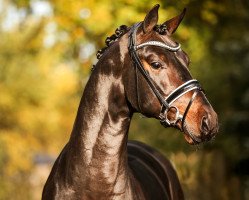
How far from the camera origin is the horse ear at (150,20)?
4922mm

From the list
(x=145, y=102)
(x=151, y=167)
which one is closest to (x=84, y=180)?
(x=145, y=102)

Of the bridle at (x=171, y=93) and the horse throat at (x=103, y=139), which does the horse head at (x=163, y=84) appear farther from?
the horse throat at (x=103, y=139)

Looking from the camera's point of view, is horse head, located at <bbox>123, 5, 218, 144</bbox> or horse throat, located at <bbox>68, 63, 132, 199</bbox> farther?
horse throat, located at <bbox>68, 63, 132, 199</bbox>

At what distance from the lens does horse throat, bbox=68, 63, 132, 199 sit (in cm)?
509

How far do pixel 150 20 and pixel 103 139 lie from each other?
890 mm

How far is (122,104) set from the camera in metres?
5.12

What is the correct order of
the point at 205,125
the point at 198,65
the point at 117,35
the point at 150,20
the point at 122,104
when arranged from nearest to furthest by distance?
1. the point at 205,125
2. the point at 150,20
3. the point at 122,104
4. the point at 117,35
5. the point at 198,65

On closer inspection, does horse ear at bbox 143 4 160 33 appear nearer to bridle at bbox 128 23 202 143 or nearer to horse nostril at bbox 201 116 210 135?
bridle at bbox 128 23 202 143

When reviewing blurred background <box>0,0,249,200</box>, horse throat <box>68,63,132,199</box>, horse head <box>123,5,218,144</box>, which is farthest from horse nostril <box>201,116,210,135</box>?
blurred background <box>0,0,249,200</box>

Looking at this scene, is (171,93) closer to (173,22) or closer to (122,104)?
(122,104)

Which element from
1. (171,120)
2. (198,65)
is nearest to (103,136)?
(171,120)

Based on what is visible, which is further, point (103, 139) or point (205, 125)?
point (103, 139)

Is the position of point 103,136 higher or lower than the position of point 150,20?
lower

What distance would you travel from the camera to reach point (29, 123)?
31891 millimetres
